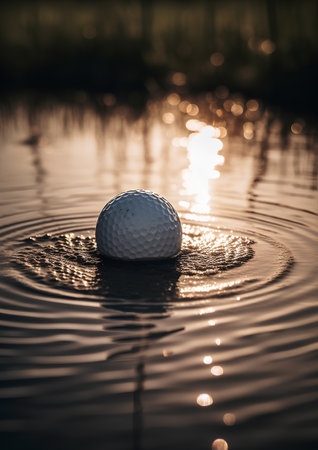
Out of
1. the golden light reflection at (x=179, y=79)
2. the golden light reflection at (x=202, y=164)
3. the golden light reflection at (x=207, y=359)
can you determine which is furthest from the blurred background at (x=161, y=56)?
the golden light reflection at (x=207, y=359)

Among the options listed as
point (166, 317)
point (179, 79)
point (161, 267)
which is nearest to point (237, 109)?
point (179, 79)

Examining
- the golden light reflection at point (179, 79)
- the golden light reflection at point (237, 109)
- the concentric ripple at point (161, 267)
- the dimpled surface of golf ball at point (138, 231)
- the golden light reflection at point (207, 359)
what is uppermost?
the golden light reflection at point (179, 79)

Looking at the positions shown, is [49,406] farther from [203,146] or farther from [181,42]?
[181,42]

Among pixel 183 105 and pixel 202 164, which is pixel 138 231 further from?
pixel 183 105

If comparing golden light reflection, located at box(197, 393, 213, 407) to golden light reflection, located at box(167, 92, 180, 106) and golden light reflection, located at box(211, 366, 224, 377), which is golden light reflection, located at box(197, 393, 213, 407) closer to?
golden light reflection, located at box(211, 366, 224, 377)

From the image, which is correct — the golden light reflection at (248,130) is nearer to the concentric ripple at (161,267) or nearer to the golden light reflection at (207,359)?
the concentric ripple at (161,267)

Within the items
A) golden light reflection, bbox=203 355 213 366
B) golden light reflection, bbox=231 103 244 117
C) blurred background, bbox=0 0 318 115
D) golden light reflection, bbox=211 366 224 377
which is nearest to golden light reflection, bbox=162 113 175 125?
golden light reflection, bbox=231 103 244 117

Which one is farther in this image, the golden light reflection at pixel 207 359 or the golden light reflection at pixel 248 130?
the golden light reflection at pixel 248 130

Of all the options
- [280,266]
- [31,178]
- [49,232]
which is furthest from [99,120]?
[280,266]
